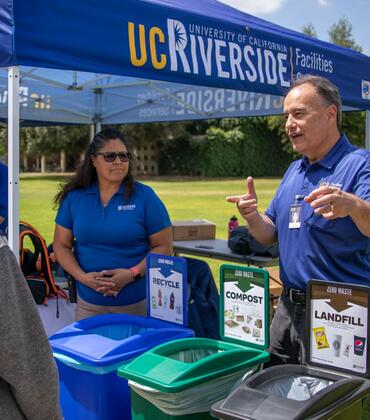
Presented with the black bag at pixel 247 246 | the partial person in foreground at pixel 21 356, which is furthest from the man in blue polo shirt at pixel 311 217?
the black bag at pixel 247 246

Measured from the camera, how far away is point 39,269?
12.6 feet

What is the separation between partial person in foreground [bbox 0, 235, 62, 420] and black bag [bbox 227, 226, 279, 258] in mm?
3432

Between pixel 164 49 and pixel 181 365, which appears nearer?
pixel 181 365

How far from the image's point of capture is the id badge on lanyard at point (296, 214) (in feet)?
7.29

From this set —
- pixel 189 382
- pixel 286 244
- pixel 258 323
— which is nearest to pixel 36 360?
pixel 189 382

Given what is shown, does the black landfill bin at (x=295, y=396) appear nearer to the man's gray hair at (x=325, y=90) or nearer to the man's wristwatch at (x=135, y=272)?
the man's gray hair at (x=325, y=90)

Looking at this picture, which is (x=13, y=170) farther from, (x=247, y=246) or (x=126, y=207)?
(x=247, y=246)

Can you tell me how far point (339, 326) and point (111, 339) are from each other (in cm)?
89

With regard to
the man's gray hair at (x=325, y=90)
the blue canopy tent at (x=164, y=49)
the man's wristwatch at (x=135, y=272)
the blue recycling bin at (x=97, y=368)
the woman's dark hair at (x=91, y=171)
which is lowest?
the blue recycling bin at (x=97, y=368)

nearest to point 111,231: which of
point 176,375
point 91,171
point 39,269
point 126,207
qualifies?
point 126,207

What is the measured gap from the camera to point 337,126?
2275 mm

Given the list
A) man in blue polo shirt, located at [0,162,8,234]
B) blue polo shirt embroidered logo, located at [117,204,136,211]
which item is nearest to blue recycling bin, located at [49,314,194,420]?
blue polo shirt embroidered logo, located at [117,204,136,211]

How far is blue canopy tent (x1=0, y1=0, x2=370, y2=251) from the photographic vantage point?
235cm

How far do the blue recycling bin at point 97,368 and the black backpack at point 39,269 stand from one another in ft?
5.00
